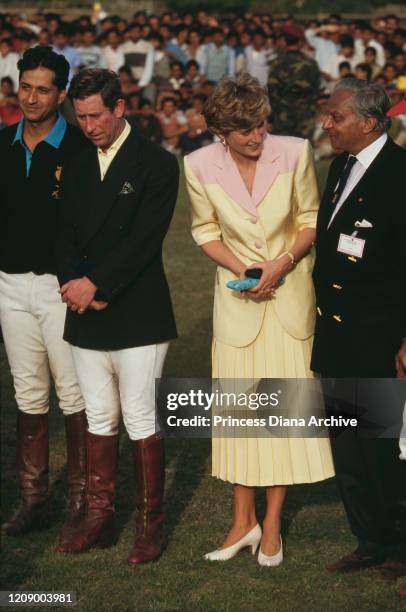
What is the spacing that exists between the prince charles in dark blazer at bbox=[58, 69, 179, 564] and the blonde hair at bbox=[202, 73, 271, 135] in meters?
0.41

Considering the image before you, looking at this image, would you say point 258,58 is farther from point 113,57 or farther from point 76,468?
point 76,468

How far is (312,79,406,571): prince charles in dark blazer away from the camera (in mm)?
4941

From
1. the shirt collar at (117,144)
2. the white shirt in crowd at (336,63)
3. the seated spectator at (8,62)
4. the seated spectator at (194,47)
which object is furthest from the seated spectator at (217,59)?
the shirt collar at (117,144)

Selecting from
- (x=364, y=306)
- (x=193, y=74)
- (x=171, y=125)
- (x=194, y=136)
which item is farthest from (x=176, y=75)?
(x=364, y=306)

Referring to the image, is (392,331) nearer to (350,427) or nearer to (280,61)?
(350,427)

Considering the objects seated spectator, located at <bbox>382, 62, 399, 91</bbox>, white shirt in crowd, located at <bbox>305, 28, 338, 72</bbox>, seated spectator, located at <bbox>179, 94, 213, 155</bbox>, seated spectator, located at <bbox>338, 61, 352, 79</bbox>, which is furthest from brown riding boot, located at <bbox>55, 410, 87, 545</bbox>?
white shirt in crowd, located at <bbox>305, 28, 338, 72</bbox>

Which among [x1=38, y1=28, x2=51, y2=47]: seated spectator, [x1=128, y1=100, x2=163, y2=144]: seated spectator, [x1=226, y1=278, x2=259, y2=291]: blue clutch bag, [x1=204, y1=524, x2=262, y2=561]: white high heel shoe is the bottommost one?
[x1=128, y1=100, x2=163, y2=144]: seated spectator

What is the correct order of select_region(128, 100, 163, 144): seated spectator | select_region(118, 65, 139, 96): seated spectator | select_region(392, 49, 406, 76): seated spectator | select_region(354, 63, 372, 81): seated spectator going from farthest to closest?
select_region(392, 49, 406, 76): seated spectator
select_region(118, 65, 139, 96): seated spectator
select_region(354, 63, 372, 81): seated spectator
select_region(128, 100, 163, 144): seated spectator

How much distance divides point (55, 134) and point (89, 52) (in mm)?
15256

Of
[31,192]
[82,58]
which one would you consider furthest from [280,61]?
[31,192]

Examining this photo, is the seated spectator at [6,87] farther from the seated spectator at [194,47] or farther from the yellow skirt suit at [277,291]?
the yellow skirt suit at [277,291]

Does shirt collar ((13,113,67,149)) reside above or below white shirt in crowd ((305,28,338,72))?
above

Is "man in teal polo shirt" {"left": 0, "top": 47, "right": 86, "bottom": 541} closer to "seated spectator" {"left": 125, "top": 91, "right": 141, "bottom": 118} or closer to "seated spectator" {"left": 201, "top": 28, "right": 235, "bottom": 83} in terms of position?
"seated spectator" {"left": 125, "top": 91, "right": 141, "bottom": 118}

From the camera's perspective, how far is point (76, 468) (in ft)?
19.3
